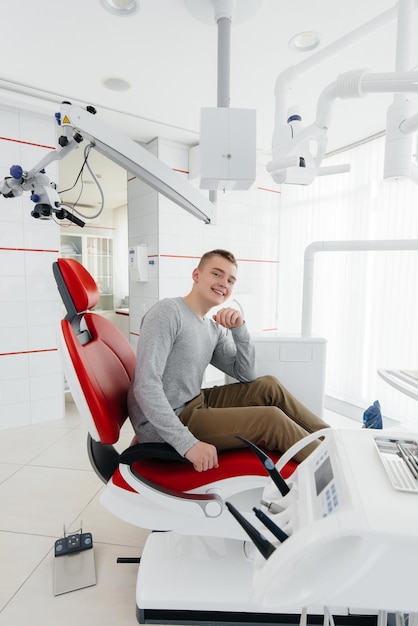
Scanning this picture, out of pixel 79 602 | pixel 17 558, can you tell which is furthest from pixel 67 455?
pixel 79 602

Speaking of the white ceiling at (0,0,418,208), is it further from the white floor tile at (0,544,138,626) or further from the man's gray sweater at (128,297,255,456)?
the white floor tile at (0,544,138,626)

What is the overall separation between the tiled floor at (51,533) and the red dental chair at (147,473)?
0.36 meters

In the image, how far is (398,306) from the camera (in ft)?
9.81

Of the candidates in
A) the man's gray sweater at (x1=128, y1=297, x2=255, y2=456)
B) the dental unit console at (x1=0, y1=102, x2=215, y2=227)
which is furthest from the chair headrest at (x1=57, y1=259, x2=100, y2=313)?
the dental unit console at (x1=0, y1=102, x2=215, y2=227)

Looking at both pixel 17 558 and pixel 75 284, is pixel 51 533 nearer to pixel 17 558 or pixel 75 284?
pixel 17 558

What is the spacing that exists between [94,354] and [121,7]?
1.64 m

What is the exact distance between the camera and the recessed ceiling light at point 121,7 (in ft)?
5.60

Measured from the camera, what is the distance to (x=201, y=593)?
124cm

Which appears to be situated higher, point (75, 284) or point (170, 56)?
point (170, 56)

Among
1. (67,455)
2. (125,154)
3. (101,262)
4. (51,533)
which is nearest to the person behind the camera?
(125,154)

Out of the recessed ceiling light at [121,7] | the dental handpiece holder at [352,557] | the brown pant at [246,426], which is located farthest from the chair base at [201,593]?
the recessed ceiling light at [121,7]

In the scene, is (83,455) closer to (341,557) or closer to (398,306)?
(341,557)

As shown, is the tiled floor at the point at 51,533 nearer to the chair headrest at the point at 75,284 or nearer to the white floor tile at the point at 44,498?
the white floor tile at the point at 44,498

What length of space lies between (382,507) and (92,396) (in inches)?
37.3
